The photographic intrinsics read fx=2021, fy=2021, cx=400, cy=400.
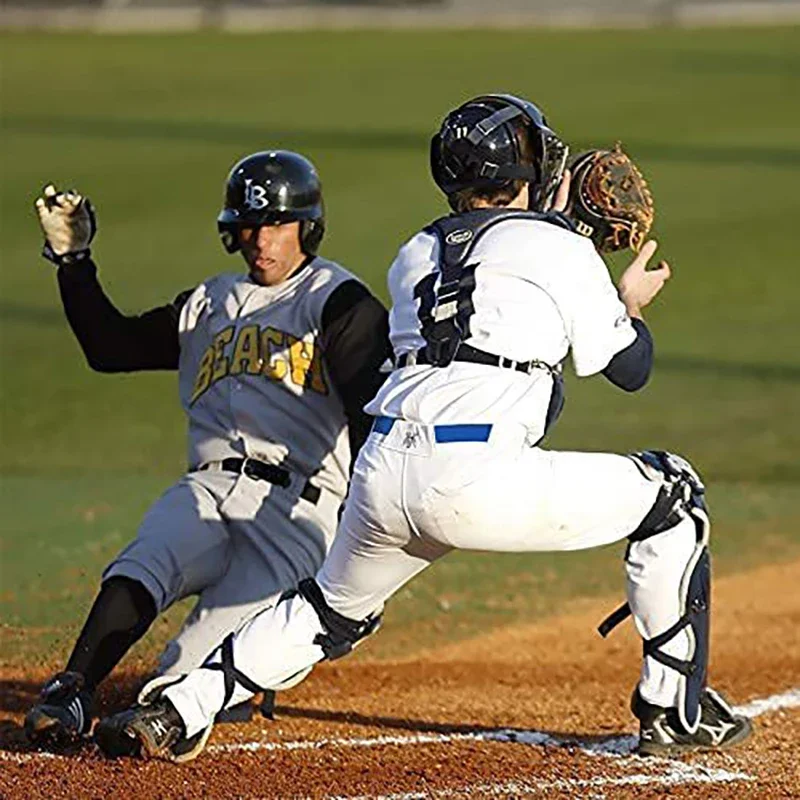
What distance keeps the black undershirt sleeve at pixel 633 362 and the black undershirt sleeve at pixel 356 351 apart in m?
0.89

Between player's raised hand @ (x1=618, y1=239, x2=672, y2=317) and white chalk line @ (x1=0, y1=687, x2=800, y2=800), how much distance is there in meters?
1.18

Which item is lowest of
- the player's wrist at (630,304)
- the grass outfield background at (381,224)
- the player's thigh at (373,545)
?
the grass outfield background at (381,224)

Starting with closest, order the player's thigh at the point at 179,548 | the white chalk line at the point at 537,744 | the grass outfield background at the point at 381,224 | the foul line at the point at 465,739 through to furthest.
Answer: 1. the white chalk line at the point at 537,744
2. the foul line at the point at 465,739
3. the player's thigh at the point at 179,548
4. the grass outfield background at the point at 381,224

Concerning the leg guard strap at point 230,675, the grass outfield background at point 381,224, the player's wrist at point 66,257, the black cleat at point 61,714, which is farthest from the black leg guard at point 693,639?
the player's wrist at point 66,257

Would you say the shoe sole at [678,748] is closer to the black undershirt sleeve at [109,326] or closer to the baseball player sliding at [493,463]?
the baseball player sliding at [493,463]

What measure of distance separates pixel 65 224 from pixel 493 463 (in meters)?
1.91

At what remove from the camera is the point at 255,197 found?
234 inches

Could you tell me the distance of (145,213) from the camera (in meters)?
17.0

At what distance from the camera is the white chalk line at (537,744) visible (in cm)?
499

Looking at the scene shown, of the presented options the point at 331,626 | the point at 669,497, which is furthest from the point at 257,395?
the point at 669,497

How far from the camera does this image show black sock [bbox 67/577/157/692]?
18.5 feet

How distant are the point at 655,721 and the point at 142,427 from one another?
6.10 m

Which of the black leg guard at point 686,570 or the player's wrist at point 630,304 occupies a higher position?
the player's wrist at point 630,304

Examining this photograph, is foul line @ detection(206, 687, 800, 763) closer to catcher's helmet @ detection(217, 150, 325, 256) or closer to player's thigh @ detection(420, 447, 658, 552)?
player's thigh @ detection(420, 447, 658, 552)
